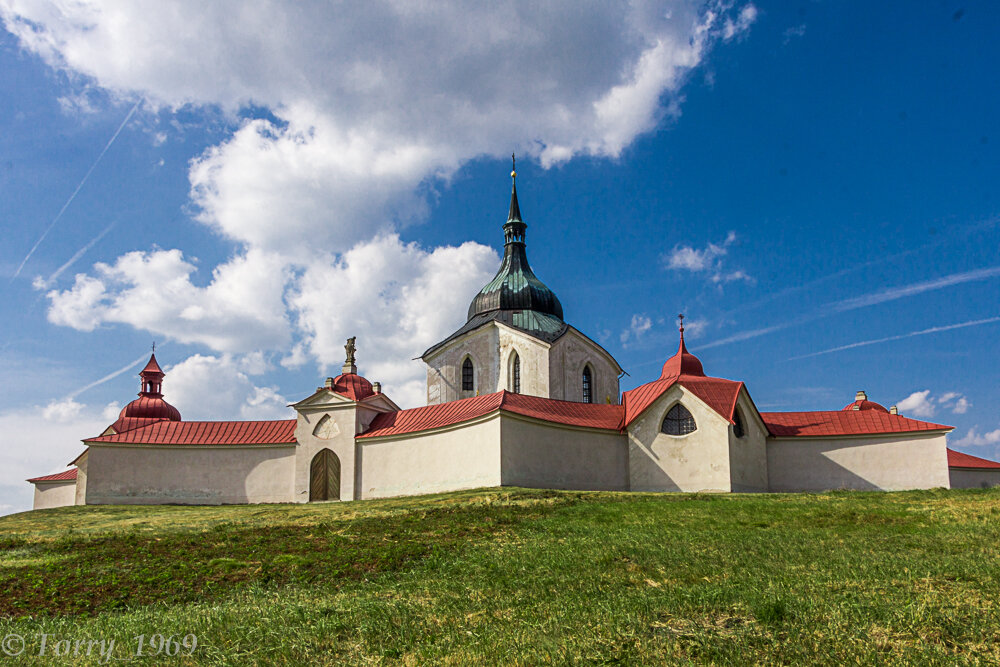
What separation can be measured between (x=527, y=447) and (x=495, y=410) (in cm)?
194

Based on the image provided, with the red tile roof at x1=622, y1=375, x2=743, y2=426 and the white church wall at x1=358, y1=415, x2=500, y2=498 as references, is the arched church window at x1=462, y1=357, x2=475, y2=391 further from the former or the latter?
the red tile roof at x1=622, y1=375, x2=743, y2=426

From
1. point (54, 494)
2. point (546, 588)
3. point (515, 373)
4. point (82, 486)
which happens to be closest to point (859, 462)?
point (515, 373)

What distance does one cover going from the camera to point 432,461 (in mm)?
30188

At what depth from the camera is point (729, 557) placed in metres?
11.3

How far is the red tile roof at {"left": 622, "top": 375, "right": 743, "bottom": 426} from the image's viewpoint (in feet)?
97.6

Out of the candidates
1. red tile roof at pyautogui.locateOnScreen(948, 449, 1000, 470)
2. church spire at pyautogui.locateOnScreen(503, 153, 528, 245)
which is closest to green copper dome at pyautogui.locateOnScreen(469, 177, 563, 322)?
church spire at pyautogui.locateOnScreen(503, 153, 528, 245)

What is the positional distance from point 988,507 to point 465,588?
13.8 metres

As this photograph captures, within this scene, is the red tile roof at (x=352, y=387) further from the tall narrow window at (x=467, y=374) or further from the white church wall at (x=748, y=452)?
the white church wall at (x=748, y=452)

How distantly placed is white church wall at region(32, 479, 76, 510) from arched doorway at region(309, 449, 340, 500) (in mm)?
18160

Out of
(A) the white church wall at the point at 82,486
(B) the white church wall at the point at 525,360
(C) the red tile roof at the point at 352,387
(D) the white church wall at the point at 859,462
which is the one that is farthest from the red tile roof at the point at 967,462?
(A) the white church wall at the point at 82,486

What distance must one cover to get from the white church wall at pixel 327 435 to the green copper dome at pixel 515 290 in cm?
1072

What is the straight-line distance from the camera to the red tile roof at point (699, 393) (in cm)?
2975

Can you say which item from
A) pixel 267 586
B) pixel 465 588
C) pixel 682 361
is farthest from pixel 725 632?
pixel 682 361

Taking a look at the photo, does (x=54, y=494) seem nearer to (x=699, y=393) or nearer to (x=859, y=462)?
(x=699, y=393)
